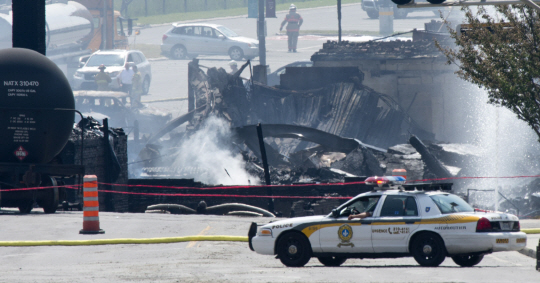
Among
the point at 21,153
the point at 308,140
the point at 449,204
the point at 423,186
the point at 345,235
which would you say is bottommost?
the point at 345,235

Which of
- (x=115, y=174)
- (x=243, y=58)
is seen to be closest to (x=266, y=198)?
(x=115, y=174)

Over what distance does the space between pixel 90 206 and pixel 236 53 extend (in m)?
40.2

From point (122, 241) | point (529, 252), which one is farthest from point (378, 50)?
point (122, 241)

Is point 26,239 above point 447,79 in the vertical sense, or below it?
below

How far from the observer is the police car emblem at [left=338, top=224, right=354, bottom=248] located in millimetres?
11008

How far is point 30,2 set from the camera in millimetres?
20219

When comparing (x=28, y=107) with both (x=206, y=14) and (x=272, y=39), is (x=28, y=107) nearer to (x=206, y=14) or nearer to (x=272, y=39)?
(x=272, y=39)

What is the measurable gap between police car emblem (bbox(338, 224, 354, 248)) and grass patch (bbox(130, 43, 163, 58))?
165 ft

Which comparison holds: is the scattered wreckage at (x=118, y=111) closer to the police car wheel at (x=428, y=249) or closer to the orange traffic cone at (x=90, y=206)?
the orange traffic cone at (x=90, y=206)

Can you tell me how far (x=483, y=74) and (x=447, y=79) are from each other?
20.8 meters

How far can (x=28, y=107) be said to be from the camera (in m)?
15.9

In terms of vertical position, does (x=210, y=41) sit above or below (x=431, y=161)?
above

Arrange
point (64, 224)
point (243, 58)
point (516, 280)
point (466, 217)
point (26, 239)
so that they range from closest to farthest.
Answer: point (516, 280) → point (466, 217) → point (26, 239) → point (64, 224) → point (243, 58)

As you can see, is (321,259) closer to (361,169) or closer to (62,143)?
(62,143)
